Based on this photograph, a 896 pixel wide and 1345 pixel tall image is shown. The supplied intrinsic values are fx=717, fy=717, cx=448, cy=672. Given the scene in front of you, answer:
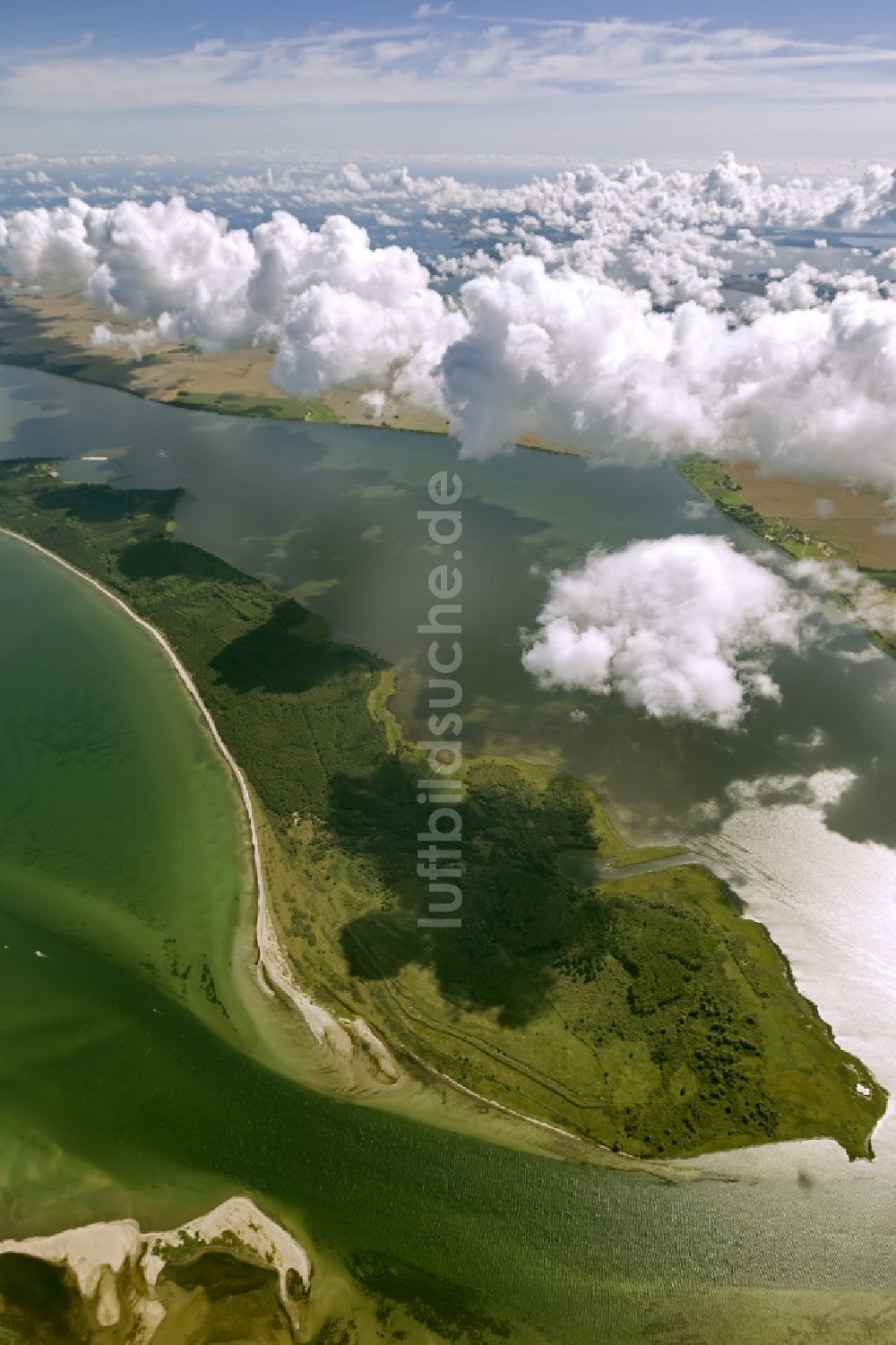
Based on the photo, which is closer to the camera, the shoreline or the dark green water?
the dark green water

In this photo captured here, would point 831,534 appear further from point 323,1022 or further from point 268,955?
point 323,1022

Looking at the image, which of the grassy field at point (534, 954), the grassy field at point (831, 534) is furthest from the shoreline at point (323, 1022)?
the grassy field at point (831, 534)

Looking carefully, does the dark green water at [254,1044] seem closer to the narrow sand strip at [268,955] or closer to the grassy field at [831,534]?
the narrow sand strip at [268,955]

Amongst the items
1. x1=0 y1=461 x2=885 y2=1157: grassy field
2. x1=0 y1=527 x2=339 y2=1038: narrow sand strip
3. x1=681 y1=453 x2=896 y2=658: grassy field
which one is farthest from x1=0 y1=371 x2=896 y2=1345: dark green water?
x1=681 y1=453 x2=896 y2=658: grassy field

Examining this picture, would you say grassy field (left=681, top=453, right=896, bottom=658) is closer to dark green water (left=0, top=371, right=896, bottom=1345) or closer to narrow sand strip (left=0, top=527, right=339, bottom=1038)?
dark green water (left=0, top=371, right=896, bottom=1345)

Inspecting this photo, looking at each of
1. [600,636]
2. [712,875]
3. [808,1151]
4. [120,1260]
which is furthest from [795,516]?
[120,1260]

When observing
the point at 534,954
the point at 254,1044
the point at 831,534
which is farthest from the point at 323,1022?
the point at 831,534
